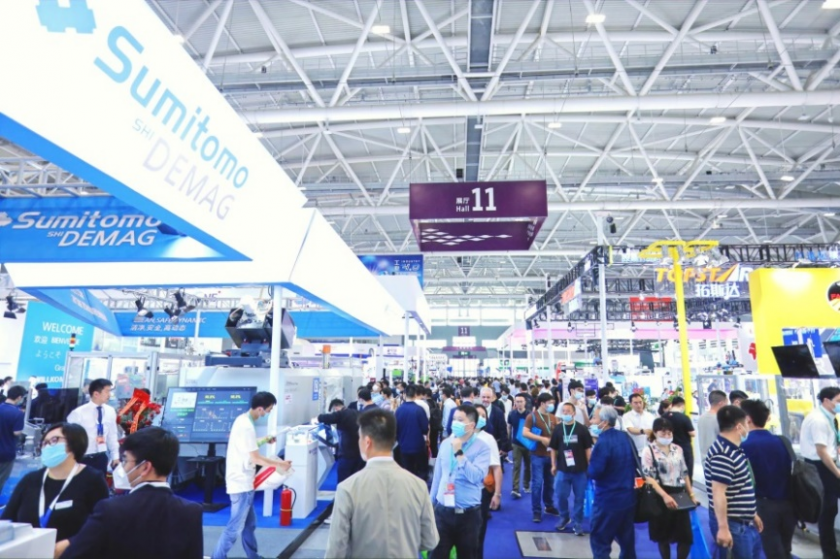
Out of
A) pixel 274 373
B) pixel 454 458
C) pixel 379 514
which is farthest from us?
pixel 274 373

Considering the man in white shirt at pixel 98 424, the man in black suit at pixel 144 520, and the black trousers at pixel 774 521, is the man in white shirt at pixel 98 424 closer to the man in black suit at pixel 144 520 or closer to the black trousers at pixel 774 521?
the man in black suit at pixel 144 520

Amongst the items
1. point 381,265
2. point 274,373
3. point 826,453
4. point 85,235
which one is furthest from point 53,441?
point 381,265

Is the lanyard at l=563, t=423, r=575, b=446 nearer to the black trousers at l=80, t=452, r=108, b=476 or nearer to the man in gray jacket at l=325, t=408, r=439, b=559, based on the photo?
the man in gray jacket at l=325, t=408, r=439, b=559

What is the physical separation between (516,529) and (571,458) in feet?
3.51

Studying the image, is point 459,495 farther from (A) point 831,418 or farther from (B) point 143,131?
(A) point 831,418

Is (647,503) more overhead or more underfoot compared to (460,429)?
more underfoot

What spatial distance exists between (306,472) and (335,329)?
34.2 ft

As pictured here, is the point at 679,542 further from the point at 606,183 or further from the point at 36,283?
the point at 606,183

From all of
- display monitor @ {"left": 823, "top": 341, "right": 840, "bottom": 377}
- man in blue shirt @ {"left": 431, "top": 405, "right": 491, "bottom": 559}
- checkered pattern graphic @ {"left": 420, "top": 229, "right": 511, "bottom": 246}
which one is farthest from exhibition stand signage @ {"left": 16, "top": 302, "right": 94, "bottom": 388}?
display monitor @ {"left": 823, "top": 341, "right": 840, "bottom": 377}

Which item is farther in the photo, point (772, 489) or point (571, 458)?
point (571, 458)

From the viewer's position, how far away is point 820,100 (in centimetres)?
855

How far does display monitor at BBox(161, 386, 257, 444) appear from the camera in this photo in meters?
6.30

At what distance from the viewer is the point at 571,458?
496 cm

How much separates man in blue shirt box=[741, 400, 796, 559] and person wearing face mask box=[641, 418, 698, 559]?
45 cm
